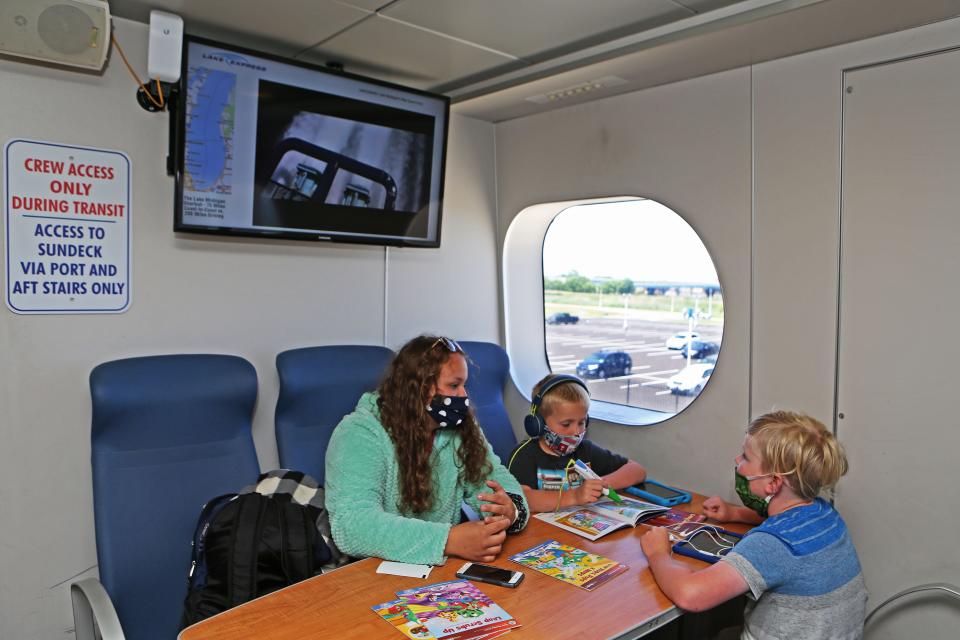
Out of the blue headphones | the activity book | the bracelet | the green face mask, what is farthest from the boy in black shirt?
the activity book

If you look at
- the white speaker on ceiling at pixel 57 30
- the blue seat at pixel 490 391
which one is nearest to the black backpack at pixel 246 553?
the blue seat at pixel 490 391

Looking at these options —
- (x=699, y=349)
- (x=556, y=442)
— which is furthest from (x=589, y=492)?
(x=699, y=349)

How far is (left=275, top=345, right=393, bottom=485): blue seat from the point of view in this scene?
9.37ft

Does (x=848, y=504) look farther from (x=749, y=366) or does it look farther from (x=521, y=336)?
(x=521, y=336)

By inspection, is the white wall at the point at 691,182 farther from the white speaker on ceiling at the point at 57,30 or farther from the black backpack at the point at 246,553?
the white speaker on ceiling at the point at 57,30

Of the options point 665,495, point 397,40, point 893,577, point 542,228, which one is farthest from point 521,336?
point 893,577

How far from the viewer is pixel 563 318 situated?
4188 millimetres

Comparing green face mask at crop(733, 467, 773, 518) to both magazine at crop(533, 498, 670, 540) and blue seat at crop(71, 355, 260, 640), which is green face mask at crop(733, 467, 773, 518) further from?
blue seat at crop(71, 355, 260, 640)

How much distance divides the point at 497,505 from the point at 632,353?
6.02 ft

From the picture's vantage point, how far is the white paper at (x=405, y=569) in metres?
1.97

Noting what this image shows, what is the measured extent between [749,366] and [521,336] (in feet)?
5.07

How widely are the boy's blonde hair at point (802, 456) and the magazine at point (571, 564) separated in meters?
0.55

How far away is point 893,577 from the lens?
2531mm

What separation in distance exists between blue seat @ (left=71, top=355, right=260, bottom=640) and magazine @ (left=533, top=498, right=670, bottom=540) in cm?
116
